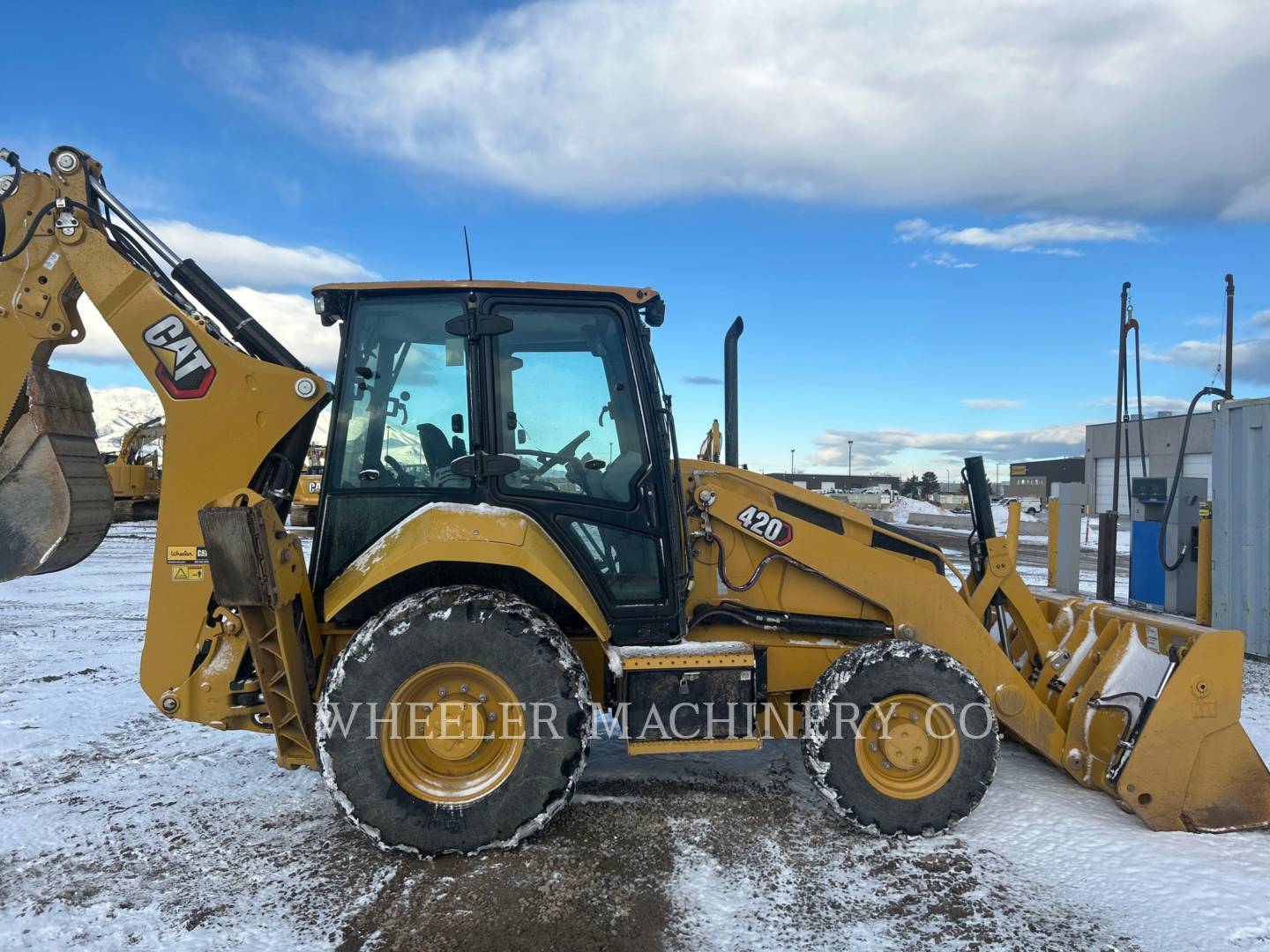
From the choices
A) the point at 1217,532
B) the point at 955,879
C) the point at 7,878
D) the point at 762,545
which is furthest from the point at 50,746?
the point at 1217,532

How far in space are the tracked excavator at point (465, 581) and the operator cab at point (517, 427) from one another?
0.04 ft

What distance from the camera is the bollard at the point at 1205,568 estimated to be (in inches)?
305

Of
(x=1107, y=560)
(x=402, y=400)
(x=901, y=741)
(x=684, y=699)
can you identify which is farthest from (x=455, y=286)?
(x=1107, y=560)

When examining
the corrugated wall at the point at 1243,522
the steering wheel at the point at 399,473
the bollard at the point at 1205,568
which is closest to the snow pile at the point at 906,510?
the bollard at the point at 1205,568

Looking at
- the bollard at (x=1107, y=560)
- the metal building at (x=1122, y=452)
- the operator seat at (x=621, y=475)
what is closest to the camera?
the operator seat at (x=621, y=475)

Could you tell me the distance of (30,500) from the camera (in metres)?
3.41

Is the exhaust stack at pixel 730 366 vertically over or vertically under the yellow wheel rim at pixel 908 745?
over

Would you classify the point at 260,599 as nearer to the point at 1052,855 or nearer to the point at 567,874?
the point at 567,874

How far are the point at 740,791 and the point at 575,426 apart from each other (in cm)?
204

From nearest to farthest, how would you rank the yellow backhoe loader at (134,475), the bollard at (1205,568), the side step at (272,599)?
the side step at (272,599)
the bollard at (1205,568)
the yellow backhoe loader at (134,475)

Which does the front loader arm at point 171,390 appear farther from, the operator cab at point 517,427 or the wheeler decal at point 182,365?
the operator cab at point 517,427

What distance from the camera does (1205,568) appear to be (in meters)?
7.79

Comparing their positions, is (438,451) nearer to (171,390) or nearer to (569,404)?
(569,404)

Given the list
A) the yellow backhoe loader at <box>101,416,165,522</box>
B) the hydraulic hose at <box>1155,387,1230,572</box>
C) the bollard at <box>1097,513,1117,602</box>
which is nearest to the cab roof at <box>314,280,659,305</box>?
the hydraulic hose at <box>1155,387,1230,572</box>
